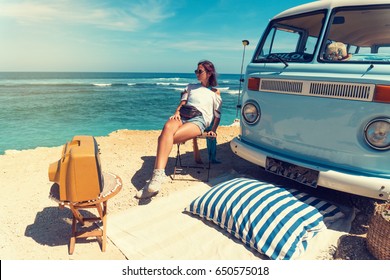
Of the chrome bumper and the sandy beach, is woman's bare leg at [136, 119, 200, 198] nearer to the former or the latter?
the sandy beach

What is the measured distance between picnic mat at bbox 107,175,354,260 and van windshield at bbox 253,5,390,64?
1998 millimetres

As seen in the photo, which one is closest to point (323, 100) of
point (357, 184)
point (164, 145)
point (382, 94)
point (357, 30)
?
point (382, 94)

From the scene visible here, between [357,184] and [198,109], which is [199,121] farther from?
[357,184]

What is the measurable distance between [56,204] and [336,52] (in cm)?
423

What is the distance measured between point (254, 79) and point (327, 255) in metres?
2.30

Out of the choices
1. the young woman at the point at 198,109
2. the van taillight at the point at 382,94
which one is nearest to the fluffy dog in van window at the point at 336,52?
the van taillight at the point at 382,94

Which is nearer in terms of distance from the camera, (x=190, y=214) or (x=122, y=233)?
(x=122, y=233)

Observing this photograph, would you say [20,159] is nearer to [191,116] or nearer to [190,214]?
[191,116]

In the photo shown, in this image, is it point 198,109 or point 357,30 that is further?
A: point 198,109

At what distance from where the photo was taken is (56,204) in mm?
4027

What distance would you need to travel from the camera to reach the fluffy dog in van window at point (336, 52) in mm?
3383

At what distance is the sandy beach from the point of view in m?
2.99

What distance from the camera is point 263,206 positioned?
10.3 ft

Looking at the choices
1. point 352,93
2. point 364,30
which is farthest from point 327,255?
point 364,30
